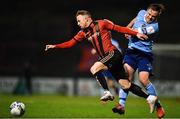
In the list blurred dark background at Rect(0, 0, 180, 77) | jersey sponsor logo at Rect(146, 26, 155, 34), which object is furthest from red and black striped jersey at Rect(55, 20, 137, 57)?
blurred dark background at Rect(0, 0, 180, 77)

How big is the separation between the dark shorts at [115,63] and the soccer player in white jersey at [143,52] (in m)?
0.25

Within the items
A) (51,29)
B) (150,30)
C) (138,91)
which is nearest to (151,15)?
(150,30)

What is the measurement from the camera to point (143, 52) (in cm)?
1091

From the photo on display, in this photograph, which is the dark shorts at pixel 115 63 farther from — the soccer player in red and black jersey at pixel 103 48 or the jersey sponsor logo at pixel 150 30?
the jersey sponsor logo at pixel 150 30

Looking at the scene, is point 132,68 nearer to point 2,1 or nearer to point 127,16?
point 127,16

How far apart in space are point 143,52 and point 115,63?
63cm

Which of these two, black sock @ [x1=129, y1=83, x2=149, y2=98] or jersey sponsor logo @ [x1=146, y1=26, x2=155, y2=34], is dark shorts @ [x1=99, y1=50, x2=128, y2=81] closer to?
black sock @ [x1=129, y1=83, x2=149, y2=98]

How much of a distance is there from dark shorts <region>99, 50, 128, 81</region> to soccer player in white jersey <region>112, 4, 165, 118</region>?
255mm

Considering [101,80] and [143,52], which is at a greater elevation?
[143,52]

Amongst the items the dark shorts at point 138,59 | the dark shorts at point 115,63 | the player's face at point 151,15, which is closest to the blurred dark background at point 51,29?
the dark shorts at point 138,59

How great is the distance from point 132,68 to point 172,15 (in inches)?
784

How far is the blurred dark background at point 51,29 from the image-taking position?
27.6 m

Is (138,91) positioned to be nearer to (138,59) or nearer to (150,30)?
(138,59)

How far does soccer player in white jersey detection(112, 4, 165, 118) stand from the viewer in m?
10.6
